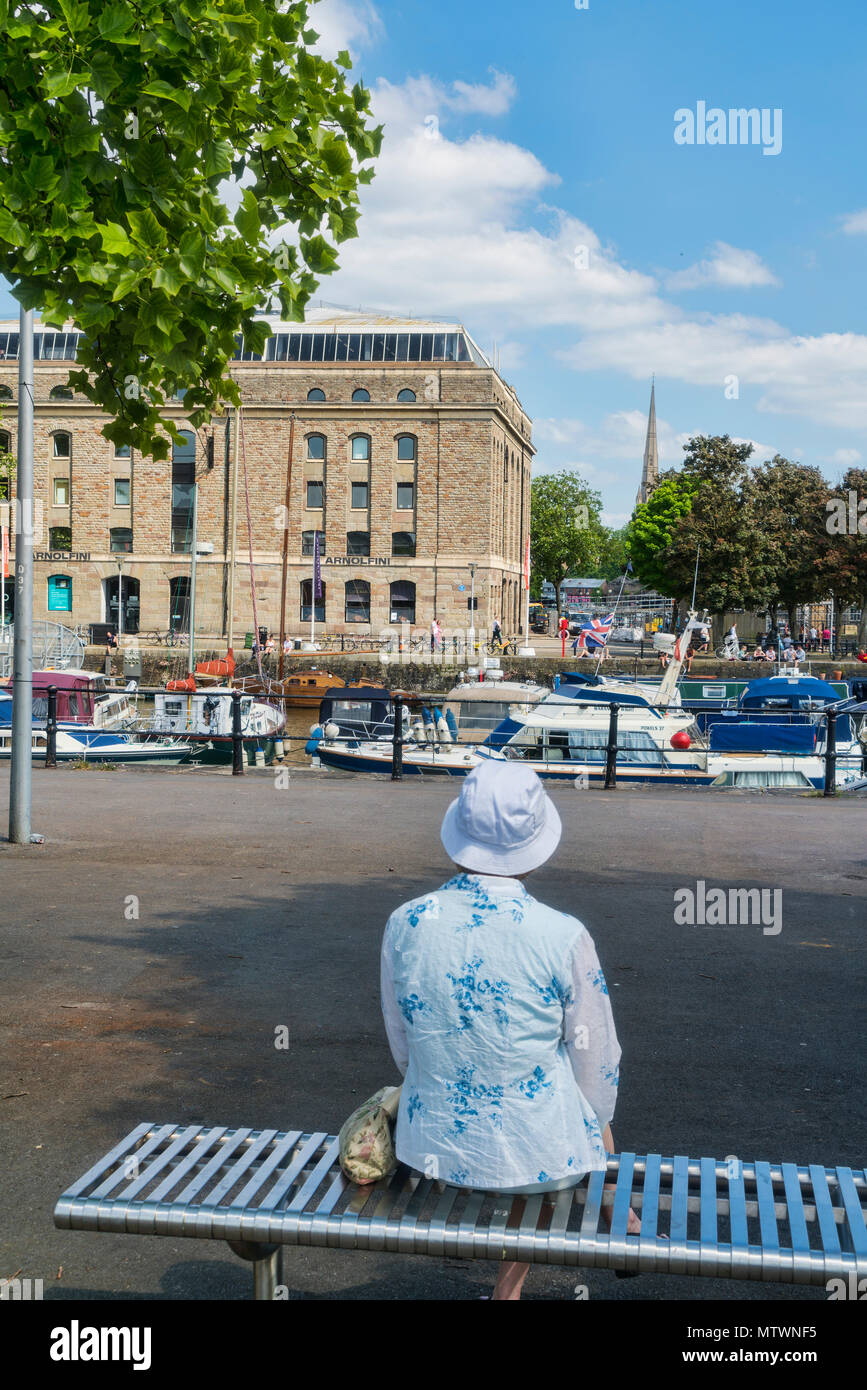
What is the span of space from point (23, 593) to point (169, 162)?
17.0 ft

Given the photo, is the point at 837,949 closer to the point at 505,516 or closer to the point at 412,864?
the point at 412,864

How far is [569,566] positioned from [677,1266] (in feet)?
386

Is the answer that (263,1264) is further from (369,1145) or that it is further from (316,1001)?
(316,1001)

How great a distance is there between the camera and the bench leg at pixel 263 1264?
317cm

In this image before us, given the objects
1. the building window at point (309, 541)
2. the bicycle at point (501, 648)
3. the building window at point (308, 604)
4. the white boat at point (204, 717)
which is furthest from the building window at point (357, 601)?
the white boat at point (204, 717)

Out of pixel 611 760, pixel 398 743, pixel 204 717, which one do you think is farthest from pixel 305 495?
pixel 611 760

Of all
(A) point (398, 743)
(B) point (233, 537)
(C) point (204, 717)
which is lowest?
(C) point (204, 717)

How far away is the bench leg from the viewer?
3.17 m

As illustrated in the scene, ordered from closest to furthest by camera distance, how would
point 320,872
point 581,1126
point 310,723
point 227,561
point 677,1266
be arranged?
point 677,1266 < point 581,1126 < point 320,872 < point 310,723 < point 227,561

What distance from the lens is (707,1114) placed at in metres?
4.96

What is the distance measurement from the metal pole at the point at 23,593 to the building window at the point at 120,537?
60911 millimetres

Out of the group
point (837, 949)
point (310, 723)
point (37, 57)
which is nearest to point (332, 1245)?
point (37, 57)

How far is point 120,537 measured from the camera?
69.9 metres

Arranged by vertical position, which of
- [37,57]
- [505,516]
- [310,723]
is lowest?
[310,723]
